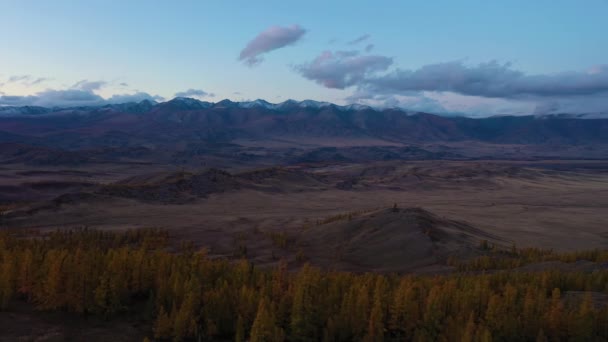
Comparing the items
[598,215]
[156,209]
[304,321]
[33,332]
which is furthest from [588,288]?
[598,215]

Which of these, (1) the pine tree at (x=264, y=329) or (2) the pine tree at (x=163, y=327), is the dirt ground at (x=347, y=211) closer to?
(2) the pine tree at (x=163, y=327)

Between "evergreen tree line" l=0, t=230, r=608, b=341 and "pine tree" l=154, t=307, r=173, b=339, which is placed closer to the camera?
"evergreen tree line" l=0, t=230, r=608, b=341

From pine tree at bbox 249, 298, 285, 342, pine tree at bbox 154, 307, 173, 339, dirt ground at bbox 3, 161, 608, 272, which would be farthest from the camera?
dirt ground at bbox 3, 161, 608, 272

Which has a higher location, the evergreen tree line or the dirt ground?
the evergreen tree line

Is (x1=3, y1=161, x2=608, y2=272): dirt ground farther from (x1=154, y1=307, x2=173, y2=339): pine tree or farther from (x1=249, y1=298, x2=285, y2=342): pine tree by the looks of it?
(x1=249, y1=298, x2=285, y2=342): pine tree

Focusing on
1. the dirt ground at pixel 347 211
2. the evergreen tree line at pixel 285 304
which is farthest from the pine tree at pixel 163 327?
the dirt ground at pixel 347 211

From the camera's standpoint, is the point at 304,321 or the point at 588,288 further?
the point at 588,288

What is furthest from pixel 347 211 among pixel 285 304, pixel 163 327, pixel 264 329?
pixel 264 329

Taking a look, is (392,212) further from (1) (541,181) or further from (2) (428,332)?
(1) (541,181)

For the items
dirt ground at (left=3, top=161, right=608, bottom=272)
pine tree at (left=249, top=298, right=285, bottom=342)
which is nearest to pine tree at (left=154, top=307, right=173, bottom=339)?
pine tree at (left=249, top=298, right=285, bottom=342)
